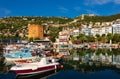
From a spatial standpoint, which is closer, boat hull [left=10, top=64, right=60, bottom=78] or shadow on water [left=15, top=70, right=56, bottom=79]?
shadow on water [left=15, top=70, right=56, bottom=79]

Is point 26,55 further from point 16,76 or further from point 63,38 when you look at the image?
point 63,38

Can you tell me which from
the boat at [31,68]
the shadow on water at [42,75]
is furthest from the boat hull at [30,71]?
the shadow on water at [42,75]

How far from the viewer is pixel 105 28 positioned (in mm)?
145250

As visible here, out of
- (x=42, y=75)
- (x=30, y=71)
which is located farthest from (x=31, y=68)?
(x=42, y=75)

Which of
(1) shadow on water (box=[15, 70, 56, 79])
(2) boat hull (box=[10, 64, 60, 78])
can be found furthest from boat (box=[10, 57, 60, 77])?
(1) shadow on water (box=[15, 70, 56, 79])

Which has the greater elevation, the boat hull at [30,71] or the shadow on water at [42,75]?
the boat hull at [30,71]

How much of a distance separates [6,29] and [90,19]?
208ft

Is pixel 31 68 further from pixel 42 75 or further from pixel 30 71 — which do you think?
pixel 42 75

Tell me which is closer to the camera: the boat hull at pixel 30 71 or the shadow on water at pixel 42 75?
the shadow on water at pixel 42 75

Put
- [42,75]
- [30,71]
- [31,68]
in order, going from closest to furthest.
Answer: [30,71], [31,68], [42,75]

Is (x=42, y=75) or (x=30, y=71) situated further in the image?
(x=42, y=75)

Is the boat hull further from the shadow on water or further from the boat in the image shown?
the shadow on water

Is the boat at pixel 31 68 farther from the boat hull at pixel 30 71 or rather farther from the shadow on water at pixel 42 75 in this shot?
the shadow on water at pixel 42 75

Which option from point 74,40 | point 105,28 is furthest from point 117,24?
point 74,40
